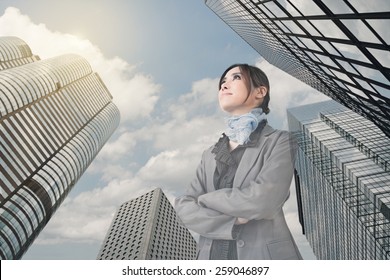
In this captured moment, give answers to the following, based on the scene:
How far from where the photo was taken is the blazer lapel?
10.7 m

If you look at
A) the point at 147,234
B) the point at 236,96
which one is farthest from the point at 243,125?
the point at 147,234

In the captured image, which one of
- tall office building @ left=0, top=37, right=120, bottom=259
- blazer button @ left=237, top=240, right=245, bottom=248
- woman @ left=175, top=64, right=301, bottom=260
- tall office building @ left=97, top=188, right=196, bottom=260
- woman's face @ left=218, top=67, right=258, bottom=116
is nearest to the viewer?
woman @ left=175, top=64, right=301, bottom=260

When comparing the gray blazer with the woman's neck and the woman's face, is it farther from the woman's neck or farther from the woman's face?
the woman's face

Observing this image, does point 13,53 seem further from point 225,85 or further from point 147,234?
point 225,85

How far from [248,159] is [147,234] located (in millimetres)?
102005

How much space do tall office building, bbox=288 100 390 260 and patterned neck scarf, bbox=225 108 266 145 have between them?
30.5 m

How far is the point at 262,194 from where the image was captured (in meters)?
10.0

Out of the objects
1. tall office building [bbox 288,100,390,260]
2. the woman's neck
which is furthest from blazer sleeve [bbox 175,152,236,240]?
tall office building [bbox 288,100,390,260]

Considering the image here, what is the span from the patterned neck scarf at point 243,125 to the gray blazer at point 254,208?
0.77 m

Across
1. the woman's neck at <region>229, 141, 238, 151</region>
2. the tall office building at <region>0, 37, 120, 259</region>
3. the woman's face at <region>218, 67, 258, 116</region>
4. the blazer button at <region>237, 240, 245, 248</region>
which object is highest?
the woman's face at <region>218, 67, 258, 116</region>

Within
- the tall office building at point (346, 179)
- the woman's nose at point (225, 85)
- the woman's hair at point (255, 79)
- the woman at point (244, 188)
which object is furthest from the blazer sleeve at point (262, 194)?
the tall office building at point (346, 179)

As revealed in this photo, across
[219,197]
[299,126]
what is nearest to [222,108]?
[219,197]

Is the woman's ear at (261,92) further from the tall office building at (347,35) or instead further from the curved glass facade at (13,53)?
the curved glass facade at (13,53)

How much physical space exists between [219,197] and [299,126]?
75.3 m
